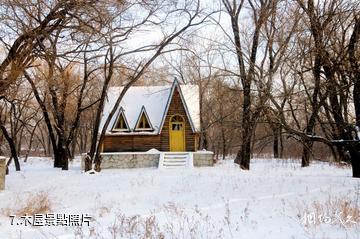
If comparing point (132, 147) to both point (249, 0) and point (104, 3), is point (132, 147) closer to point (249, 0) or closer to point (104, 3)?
point (249, 0)

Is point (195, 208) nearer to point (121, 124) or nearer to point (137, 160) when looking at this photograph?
point (137, 160)

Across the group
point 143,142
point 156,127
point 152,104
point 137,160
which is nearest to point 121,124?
point 143,142

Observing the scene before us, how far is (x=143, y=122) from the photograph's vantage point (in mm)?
27625

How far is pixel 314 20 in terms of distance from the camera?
35.8 ft

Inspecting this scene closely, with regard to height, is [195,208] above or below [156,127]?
below

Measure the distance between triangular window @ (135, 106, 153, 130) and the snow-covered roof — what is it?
0.75ft

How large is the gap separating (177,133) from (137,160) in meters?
4.06

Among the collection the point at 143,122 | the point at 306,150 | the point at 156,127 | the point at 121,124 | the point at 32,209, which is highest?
the point at 143,122

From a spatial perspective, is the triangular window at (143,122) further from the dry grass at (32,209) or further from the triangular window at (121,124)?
the dry grass at (32,209)

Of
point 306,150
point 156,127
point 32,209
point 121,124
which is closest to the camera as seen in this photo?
point 32,209

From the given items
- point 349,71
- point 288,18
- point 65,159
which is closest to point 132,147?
point 65,159

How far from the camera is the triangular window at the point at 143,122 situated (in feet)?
89.2

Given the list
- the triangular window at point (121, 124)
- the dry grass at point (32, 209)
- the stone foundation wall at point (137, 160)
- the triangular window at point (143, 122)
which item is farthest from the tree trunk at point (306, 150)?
the triangular window at point (121, 124)

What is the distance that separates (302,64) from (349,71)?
1.39 m
